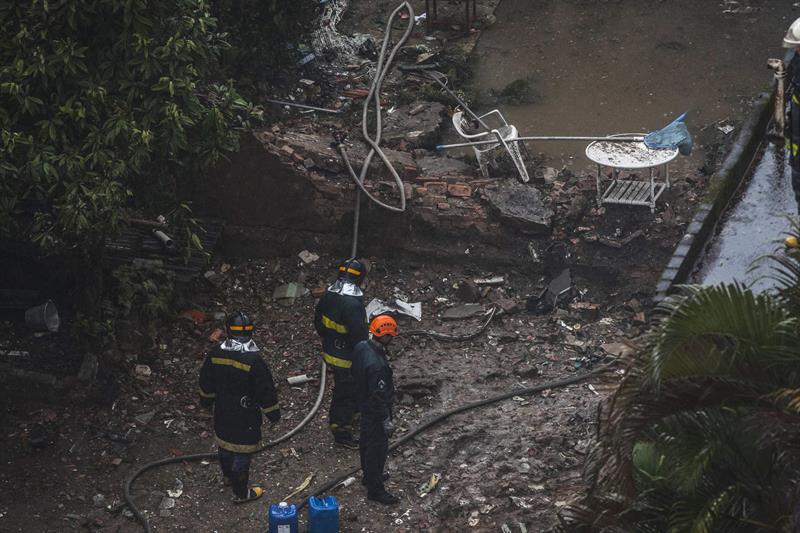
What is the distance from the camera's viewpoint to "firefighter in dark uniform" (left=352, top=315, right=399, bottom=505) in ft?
27.6

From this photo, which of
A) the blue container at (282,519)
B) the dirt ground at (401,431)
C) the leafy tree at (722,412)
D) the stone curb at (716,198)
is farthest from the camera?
the stone curb at (716,198)

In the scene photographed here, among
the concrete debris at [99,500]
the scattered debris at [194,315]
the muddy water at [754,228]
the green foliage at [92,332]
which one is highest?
A: the muddy water at [754,228]

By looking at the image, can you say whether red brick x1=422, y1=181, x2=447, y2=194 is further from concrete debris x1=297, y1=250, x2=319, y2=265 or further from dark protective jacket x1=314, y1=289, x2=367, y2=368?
dark protective jacket x1=314, y1=289, x2=367, y2=368

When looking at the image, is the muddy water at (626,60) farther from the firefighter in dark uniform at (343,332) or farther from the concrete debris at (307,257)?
the firefighter in dark uniform at (343,332)

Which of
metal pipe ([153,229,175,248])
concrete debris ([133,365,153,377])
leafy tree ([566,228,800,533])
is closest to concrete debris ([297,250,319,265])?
metal pipe ([153,229,175,248])

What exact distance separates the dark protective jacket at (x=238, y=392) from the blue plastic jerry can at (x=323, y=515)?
0.82 m

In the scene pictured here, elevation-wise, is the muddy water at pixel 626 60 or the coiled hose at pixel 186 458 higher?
the muddy water at pixel 626 60

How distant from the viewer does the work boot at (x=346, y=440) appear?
9555 millimetres

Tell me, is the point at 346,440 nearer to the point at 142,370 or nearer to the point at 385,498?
the point at 385,498

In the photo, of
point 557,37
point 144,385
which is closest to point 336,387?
point 144,385

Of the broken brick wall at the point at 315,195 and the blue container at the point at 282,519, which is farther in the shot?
the broken brick wall at the point at 315,195

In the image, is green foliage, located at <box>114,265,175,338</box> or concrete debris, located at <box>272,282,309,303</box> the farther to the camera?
concrete debris, located at <box>272,282,309,303</box>

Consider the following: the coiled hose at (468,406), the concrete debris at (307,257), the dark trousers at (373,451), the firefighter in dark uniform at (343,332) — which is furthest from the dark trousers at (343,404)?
the concrete debris at (307,257)

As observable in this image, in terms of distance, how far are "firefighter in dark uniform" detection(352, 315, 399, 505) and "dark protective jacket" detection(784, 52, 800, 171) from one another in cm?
334
